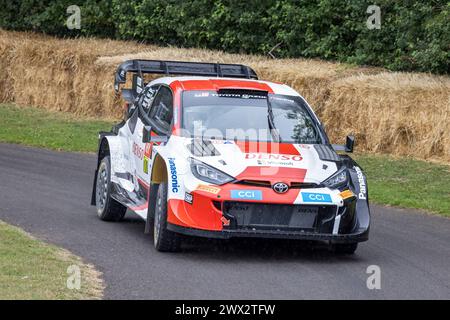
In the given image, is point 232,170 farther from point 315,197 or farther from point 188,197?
point 315,197

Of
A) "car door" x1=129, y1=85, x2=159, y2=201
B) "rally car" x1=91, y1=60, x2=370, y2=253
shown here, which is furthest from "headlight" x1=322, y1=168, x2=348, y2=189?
"car door" x1=129, y1=85, x2=159, y2=201

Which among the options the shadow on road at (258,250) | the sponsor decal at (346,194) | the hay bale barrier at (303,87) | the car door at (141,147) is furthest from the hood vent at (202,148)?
the hay bale barrier at (303,87)

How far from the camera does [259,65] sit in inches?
946

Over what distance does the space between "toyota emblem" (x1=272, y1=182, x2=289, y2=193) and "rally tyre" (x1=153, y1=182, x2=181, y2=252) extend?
43.1 inches

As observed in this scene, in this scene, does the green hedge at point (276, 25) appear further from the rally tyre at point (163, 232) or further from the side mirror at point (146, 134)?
the rally tyre at point (163, 232)

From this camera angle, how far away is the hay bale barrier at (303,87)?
2042 cm

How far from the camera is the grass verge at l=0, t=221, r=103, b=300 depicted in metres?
9.71

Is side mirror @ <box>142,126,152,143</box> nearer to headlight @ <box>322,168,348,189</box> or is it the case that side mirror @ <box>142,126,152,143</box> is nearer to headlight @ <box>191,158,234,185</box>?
headlight @ <box>191,158,234,185</box>

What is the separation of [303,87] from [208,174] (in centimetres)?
1090

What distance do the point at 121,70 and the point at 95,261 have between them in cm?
404

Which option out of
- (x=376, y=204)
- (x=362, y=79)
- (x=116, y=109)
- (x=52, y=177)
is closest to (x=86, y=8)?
(x=116, y=109)

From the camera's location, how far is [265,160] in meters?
11.9

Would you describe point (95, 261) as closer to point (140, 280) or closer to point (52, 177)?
point (140, 280)

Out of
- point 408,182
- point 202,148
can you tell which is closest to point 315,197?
point 202,148
